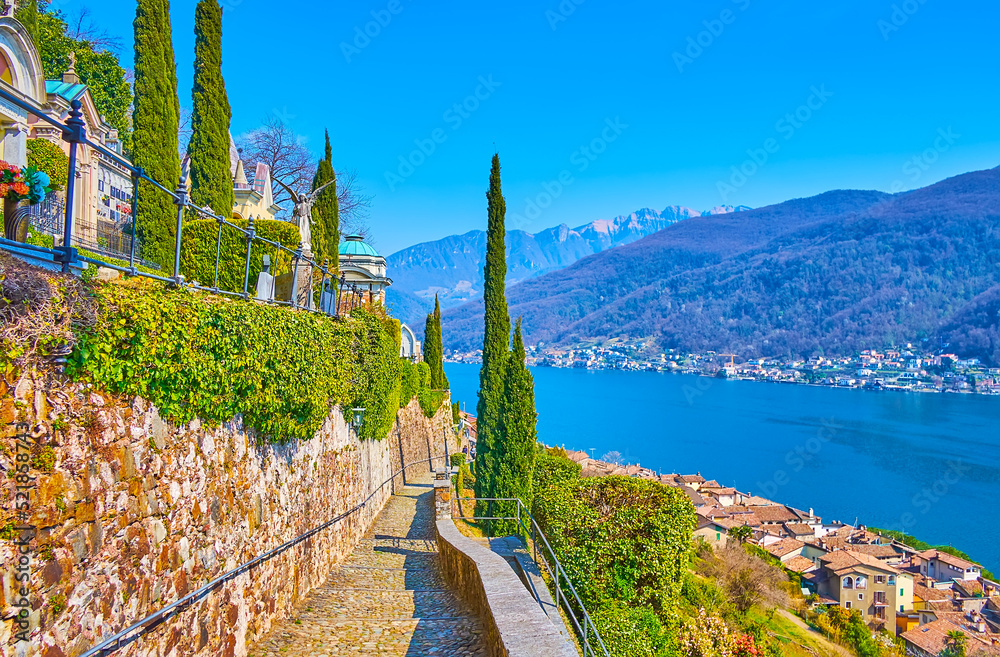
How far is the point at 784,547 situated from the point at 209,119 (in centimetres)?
3772

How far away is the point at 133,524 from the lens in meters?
3.86

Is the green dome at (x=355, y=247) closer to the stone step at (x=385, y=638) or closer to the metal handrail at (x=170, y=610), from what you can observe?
the metal handrail at (x=170, y=610)

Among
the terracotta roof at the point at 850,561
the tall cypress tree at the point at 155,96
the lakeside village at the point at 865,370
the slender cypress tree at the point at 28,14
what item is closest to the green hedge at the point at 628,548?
the tall cypress tree at the point at 155,96

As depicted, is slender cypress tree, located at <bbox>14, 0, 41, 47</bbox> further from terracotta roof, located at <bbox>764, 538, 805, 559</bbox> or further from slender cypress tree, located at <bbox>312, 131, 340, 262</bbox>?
terracotta roof, located at <bbox>764, 538, 805, 559</bbox>

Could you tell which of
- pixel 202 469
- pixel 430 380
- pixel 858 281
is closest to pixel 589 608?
pixel 202 469

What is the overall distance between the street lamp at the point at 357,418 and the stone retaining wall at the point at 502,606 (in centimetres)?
407

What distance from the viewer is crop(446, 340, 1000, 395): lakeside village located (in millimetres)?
122200

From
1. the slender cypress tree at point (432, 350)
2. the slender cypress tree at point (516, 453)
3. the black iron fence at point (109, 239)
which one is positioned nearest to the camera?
the black iron fence at point (109, 239)

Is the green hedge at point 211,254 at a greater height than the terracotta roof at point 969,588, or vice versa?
the green hedge at point 211,254

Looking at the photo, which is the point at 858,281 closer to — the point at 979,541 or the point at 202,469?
the point at 979,541

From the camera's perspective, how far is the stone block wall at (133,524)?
296cm

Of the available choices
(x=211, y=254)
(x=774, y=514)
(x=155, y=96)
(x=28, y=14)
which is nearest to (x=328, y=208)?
(x=155, y=96)

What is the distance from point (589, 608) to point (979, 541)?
45393 millimetres

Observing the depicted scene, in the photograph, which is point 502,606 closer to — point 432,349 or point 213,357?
point 213,357
